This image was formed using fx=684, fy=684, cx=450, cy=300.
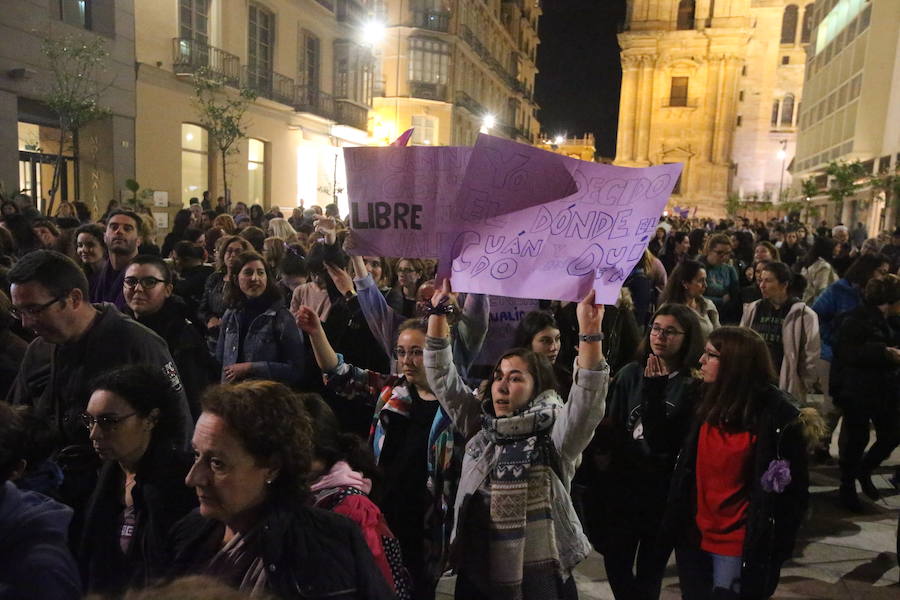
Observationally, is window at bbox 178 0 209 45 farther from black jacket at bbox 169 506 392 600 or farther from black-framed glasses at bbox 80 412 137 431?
black jacket at bbox 169 506 392 600

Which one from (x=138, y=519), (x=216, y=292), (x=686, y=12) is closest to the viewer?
(x=138, y=519)

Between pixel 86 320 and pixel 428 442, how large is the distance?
5.46ft

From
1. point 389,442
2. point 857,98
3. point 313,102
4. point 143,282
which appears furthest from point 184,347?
point 857,98

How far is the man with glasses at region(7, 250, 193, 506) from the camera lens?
294cm

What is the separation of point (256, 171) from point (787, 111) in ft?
219

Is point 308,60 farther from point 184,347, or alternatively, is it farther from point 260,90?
point 184,347

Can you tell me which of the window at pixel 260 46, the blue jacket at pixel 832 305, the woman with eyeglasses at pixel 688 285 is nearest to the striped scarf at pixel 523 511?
the woman with eyeglasses at pixel 688 285

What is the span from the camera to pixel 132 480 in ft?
8.04

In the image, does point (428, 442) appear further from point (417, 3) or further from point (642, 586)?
point (417, 3)

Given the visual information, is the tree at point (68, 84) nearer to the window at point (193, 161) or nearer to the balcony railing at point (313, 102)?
the window at point (193, 161)

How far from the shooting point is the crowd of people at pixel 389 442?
199 cm

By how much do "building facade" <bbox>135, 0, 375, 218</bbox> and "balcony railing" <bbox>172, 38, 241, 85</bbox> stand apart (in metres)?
0.03

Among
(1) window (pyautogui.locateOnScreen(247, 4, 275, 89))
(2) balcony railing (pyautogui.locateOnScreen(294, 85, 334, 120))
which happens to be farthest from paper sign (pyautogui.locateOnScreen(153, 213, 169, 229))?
(2) balcony railing (pyautogui.locateOnScreen(294, 85, 334, 120))

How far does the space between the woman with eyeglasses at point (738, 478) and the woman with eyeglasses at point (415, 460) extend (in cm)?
112
